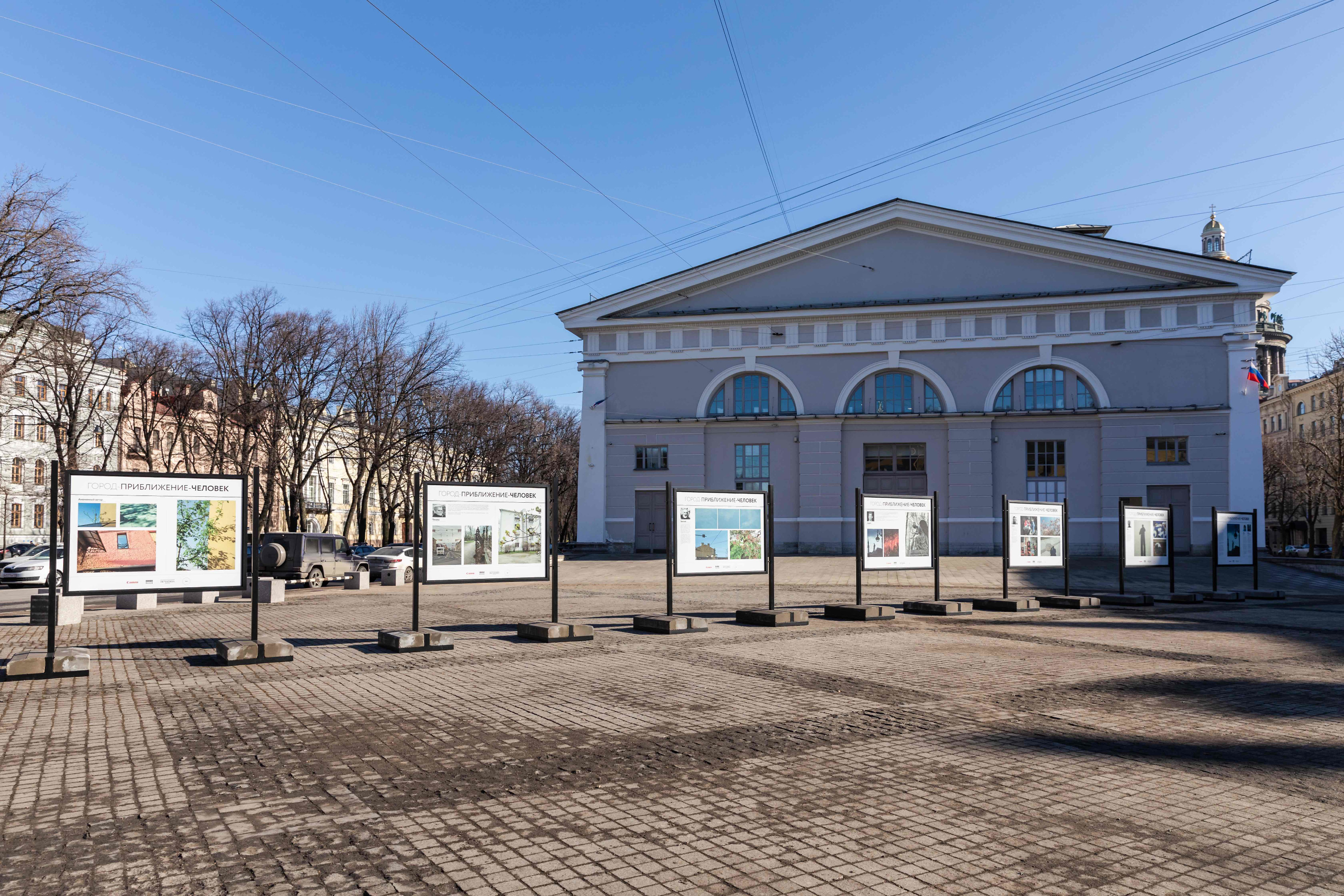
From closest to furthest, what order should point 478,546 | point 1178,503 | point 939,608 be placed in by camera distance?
1. point 478,546
2. point 939,608
3. point 1178,503

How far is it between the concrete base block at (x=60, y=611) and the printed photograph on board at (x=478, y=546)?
268 inches

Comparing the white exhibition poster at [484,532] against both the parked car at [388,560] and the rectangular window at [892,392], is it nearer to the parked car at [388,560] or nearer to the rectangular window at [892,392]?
the parked car at [388,560]

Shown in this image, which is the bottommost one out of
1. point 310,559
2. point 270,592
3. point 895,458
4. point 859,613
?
point 270,592

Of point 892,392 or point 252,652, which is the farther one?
point 892,392

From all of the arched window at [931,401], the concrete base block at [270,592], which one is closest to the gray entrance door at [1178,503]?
the arched window at [931,401]

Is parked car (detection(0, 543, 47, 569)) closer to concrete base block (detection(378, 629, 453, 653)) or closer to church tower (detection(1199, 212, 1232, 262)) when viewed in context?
concrete base block (detection(378, 629, 453, 653))

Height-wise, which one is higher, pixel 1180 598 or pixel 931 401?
pixel 931 401

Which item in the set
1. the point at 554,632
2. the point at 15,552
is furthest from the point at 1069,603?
the point at 15,552

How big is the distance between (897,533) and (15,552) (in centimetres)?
4766

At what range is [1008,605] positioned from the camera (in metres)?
18.9

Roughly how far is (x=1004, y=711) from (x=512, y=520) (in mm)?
7638

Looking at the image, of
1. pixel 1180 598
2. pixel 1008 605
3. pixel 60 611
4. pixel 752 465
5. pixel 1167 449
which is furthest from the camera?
pixel 752 465

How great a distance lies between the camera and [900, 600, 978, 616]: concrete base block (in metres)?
18.1

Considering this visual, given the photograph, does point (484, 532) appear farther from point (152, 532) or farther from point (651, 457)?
point (651, 457)
